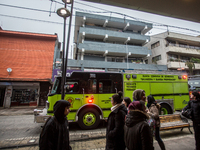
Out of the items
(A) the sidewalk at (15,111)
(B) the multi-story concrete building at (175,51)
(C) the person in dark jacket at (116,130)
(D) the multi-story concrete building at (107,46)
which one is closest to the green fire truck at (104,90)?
(C) the person in dark jacket at (116,130)

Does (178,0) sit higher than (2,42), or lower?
lower

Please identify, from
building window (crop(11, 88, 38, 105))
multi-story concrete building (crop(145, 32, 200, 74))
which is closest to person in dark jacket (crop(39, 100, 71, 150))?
building window (crop(11, 88, 38, 105))

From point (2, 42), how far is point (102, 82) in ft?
56.5

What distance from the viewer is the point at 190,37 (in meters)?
23.7

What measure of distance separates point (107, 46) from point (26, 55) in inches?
501

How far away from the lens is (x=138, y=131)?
1668 mm

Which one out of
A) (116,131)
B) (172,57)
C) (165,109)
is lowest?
(165,109)

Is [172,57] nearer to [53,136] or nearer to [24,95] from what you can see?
[53,136]

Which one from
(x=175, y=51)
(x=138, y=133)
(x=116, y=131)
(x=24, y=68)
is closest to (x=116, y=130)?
(x=116, y=131)

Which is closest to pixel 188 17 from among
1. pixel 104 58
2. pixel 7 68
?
pixel 104 58

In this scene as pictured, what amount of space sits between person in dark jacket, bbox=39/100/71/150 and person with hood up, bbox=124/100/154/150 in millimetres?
1100

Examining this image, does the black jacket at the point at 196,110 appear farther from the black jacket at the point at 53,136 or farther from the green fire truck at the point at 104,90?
the black jacket at the point at 53,136

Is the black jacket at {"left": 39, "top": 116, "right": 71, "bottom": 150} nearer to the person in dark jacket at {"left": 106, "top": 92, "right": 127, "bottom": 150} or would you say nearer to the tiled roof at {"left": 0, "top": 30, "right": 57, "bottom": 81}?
the person in dark jacket at {"left": 106, "top": 92, "right": 127, "bottom": 150}

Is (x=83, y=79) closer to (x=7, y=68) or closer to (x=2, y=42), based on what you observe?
(x=7, y=68)
